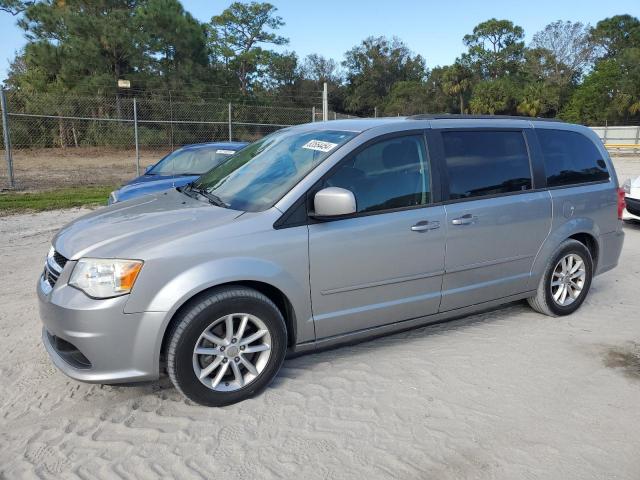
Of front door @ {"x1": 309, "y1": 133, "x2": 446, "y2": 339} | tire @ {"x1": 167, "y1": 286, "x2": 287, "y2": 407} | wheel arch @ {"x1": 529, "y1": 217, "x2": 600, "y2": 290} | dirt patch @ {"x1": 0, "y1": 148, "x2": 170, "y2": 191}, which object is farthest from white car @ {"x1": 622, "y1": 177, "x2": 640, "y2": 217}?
dirt patch @ {"x1": 0, "y1": 148, "x2": 170, "y2": 191}

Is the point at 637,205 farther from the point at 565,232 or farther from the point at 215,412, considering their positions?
the point at 215,412

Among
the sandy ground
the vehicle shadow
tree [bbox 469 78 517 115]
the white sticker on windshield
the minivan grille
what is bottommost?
the sandy ground

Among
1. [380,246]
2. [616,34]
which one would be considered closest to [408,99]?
[616,34]

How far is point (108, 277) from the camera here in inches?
118

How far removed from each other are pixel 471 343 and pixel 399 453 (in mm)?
1647

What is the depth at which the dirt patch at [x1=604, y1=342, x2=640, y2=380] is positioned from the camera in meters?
3.84

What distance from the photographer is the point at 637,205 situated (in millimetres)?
8773

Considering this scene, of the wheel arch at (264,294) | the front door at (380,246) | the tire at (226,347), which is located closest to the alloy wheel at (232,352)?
the tire at (226,347)

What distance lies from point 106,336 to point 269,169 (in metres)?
1.61

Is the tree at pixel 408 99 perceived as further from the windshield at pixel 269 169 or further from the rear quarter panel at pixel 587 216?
the windshield at pixel 269 169

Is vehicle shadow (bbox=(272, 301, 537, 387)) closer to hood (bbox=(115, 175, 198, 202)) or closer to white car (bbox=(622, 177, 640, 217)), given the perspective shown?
hood (bbox=(115, 175, 198, 202))

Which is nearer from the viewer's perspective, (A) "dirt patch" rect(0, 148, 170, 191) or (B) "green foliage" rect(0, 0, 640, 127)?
(A) "dirt patch" rect(0, 148, 170, 191)

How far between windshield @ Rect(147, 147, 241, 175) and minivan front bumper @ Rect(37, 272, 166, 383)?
5.86 meters

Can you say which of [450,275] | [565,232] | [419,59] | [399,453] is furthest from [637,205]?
[419,59]
